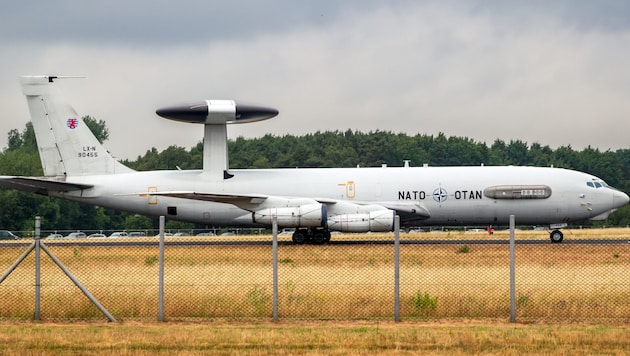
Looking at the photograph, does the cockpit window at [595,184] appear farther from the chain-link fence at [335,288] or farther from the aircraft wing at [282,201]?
the chain-link fence at [335,288]

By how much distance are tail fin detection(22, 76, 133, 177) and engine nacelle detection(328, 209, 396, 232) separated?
12410mm

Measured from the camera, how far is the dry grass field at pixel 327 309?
656 inches

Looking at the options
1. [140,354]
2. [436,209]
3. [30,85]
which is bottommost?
[140,354]

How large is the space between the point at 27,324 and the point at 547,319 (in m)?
9.95

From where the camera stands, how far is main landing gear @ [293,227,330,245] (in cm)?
4581

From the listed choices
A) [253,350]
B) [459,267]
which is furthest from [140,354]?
[459,267]

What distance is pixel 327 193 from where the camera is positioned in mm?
47094

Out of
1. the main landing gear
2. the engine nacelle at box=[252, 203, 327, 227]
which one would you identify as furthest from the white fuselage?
the engine nacelle at box=[252, 203, 327, 227]

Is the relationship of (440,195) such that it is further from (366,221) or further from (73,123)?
(73,123)

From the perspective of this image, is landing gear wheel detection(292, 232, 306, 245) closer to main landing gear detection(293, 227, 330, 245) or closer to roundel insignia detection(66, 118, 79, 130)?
main landing gear detection(293, 227, 330, 245)

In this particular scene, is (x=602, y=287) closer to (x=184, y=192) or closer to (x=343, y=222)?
(x=343, y=222)

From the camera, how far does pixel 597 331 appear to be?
1792cm

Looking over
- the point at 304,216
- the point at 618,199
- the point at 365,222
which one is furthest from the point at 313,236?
the point at 618,199

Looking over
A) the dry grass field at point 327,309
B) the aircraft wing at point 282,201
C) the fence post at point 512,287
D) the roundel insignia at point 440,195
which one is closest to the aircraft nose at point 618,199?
the roundel insignia at point 440,195
